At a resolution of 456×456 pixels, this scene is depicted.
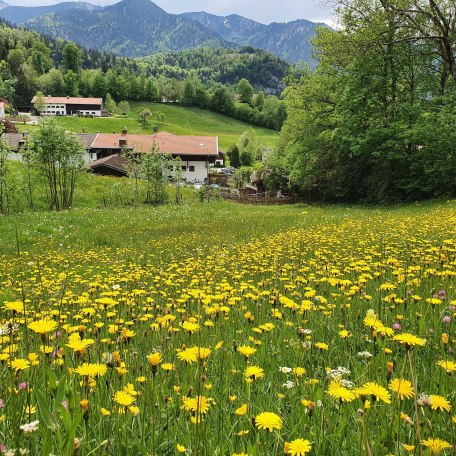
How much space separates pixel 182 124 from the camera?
423 feet

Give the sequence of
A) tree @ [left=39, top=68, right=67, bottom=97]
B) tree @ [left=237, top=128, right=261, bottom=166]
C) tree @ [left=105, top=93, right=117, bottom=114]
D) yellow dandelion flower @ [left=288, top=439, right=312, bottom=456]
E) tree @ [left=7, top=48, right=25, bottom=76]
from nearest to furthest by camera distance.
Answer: yellow dandelion flower @ [left=288, top=439, right=312, bottom=456] < tree @ [left=237, top=128, right=261, bottom=166] < tree @ [left=105, top=93, right=117, bottom=114] < tree @ [left=39, top=68, right=67, bottom=97] < tree @ [left=7, top=48, right=25, bottom=76]

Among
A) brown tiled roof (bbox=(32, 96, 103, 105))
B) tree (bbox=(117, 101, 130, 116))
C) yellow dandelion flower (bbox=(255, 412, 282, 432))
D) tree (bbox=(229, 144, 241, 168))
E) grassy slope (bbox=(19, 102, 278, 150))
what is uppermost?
brown tiled roof (bbox=(32, 96, 103, 105))

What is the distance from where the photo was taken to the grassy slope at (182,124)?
103 m

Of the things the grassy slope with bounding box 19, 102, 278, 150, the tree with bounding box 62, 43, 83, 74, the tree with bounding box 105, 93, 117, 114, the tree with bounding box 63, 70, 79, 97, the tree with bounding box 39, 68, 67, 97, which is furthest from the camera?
the tree with bounding box 62, 43, 83, 74

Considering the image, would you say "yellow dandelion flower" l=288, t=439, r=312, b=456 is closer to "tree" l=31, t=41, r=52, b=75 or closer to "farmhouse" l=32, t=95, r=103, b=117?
"farmhouse" l=32, t=95, r=103, b=117

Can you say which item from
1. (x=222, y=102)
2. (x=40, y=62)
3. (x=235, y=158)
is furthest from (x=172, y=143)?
(x=40, y=62)

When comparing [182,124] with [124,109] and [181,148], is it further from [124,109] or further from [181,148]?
[181,148]

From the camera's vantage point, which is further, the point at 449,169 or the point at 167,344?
the point at 449,169

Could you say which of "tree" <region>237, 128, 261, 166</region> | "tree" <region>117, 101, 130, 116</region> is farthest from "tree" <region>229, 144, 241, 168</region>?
"tree" <region>117, 101, 130, 116</region>

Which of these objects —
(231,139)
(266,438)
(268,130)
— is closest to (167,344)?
(266,438)

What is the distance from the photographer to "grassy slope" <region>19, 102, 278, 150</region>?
103m

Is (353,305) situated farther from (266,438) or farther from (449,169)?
(449,169)

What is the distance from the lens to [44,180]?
79.7 feet

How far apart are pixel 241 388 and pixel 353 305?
2016 mm
